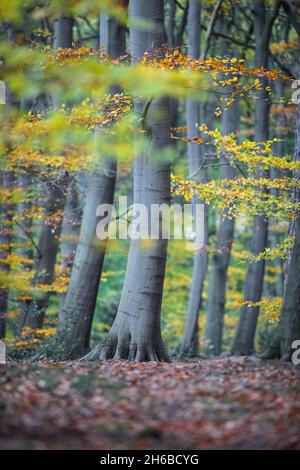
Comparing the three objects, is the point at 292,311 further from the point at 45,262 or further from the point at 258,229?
the point at 45,262

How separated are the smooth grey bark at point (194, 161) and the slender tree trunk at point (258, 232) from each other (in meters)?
1.33

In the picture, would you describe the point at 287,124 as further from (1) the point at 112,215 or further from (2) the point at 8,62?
(2) the point at 8,62

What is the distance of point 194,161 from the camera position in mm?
17656

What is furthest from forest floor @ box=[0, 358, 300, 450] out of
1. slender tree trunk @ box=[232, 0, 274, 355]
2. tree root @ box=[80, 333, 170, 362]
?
slender tree trunk @ box=[232, 0, 274, 355]

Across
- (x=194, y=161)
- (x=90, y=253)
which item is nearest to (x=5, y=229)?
(x=90, y=253)

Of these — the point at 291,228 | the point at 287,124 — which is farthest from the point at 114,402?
the point at 287,124

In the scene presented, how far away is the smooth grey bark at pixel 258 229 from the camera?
17.2 metres

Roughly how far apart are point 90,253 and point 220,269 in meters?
7.79

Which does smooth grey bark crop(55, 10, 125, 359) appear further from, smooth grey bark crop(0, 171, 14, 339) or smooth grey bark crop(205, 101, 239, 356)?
smooth grey bark crop(205, 101, 239, 356)

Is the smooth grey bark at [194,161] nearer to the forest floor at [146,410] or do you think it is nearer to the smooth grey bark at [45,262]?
the smooth grey bark at [45,262]

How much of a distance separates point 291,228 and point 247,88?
347cm

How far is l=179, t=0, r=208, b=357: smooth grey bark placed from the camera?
17062 millimetres

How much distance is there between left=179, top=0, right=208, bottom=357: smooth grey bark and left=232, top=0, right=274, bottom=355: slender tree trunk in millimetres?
1335

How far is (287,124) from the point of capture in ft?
74.7
